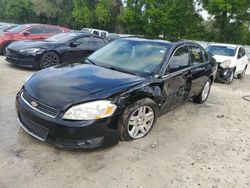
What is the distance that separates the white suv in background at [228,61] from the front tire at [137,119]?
6.31m

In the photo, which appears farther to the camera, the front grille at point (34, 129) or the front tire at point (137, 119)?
the front tire at point (137, 119)

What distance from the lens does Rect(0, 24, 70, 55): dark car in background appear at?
10281 mm

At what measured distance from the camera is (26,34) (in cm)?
1055

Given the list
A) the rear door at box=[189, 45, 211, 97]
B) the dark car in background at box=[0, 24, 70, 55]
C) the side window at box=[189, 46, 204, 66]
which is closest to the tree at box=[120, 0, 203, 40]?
the dark car in background at box=[0, 24, 70, 55]

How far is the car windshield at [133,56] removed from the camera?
428 centimetres

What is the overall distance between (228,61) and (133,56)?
634 centimetres

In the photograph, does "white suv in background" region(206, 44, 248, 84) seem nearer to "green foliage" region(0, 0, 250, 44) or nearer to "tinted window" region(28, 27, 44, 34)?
"tinted window" region(28, 27, 44, 34)

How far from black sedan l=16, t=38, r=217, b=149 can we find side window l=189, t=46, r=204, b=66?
10 centimetres

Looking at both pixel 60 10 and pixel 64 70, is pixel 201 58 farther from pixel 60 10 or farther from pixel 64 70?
pixel 60 10

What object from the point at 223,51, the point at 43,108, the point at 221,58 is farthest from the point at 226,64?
the point at 43,108

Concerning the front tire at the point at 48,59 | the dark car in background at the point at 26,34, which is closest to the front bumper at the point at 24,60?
the front tire at the point at 48,59

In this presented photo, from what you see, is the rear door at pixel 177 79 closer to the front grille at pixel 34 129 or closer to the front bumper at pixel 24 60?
the front grille at pixel 34 129

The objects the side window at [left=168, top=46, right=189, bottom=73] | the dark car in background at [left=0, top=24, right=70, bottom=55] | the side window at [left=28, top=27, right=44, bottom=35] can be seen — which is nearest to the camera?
the side window at [left=168, top=46, right=189, bottom=73]

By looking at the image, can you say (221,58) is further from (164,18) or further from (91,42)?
(164,18)
